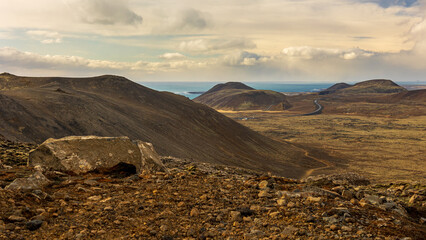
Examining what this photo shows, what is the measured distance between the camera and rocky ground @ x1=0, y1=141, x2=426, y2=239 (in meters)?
5.45

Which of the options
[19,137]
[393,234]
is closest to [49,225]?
[393,234]

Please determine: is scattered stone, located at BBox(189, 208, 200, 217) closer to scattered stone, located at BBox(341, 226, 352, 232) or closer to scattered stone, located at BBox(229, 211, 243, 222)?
scattered stone, located at BBox(229, 211, 243, 222)

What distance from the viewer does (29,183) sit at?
7387 mm

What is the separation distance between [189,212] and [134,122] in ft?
127

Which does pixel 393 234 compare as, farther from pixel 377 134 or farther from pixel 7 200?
pixel 377 134

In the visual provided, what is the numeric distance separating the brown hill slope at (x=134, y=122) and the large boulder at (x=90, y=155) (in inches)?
673

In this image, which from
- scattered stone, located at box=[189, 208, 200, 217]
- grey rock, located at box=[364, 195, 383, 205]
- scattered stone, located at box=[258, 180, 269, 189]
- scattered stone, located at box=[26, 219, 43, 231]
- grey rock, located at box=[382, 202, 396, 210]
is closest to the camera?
scattered stone, located at box=[26, 219, 43, 231]

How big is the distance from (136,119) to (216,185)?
130ft

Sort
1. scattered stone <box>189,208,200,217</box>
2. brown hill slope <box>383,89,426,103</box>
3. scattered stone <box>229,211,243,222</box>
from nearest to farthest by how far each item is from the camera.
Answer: scattered stone <box>229,211,243,222</box> → scattered stone <box>189,208,200,217</box> → brown hill slope <box>383,89,426,103</box>

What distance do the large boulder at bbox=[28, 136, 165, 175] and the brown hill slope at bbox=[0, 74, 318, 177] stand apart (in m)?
17.1

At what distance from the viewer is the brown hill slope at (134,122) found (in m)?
30.2

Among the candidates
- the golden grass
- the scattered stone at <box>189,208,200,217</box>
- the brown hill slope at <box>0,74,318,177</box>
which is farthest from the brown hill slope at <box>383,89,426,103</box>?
the scattered stone at <box>189,208,200,217</box>

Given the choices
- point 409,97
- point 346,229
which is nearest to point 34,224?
point 346,229

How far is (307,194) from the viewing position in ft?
24.5
